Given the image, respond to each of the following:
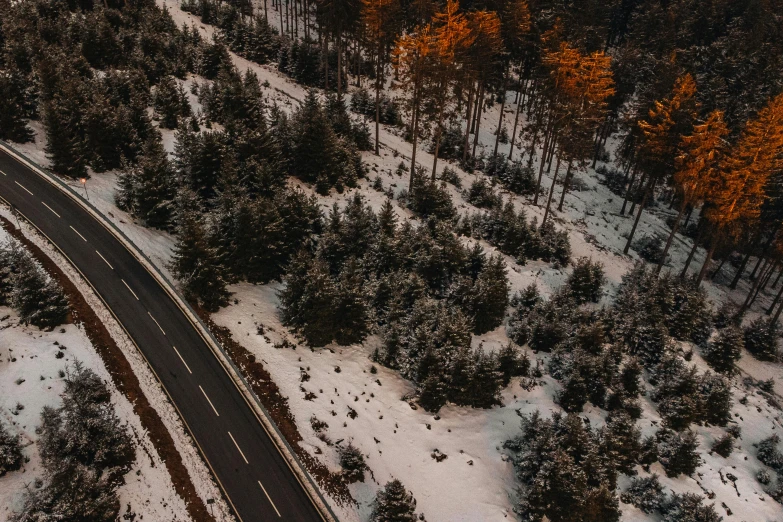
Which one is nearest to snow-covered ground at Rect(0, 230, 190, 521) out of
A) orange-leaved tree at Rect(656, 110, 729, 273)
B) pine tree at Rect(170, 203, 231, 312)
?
pine tree at Rect(170, 203, 231, 312)

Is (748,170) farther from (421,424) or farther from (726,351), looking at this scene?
(421,424)

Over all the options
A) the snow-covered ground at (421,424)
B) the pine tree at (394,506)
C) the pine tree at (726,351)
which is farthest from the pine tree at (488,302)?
the pine tree at (726,351)

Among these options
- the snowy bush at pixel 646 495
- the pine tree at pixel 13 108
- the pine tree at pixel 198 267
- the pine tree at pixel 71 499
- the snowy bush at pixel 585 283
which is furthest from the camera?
the pine tree at pixel 13 108

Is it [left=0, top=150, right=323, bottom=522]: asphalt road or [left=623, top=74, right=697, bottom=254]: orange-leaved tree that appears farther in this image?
[left=623, top=74, right=697, bottom=254]: orange-leaved tree

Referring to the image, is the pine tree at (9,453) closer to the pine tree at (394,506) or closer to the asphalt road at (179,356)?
the asphalt road at (179,356)

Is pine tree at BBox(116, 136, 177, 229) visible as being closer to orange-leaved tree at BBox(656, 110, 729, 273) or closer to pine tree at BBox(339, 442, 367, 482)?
pine tree at BBox(339, 442, 367, 482)

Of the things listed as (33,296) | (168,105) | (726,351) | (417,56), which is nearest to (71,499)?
(33,296)
